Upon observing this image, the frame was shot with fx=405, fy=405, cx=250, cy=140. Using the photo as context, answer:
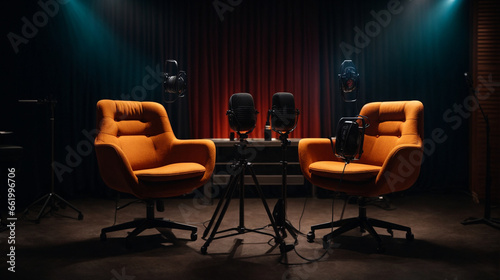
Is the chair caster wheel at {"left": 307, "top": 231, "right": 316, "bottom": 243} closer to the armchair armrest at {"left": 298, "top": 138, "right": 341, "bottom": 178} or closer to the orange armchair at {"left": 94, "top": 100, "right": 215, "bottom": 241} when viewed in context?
the armchair armrest at {"left": 298, "top": 138, "right": 341, "bottom": 178}

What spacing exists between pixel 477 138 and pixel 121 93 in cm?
396

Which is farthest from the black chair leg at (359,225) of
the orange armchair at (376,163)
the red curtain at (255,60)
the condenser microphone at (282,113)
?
the red curtain at (255,60)

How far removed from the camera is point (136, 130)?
11.1ft

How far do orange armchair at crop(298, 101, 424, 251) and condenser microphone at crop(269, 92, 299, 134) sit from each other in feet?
1.51

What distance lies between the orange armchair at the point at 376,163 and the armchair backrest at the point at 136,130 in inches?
47.4

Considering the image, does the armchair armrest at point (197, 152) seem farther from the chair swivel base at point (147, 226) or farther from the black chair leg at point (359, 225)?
the black chair leg at point (359, 225)

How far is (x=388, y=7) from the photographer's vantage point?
4906mm

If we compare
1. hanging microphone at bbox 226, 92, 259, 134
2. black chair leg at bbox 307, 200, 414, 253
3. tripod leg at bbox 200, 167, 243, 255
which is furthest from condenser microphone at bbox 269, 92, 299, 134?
black chair leg at bbox 307, 200, 414, 253

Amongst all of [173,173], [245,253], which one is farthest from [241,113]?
[245,253]

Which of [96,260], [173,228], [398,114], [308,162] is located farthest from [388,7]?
→ [96,260]

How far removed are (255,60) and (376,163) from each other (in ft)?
7.42

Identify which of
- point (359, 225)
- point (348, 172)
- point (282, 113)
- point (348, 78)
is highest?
point (348, 78)

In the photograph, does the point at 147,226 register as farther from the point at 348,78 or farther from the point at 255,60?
the point at 255,60

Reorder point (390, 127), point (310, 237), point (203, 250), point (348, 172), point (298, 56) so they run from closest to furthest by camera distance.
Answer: point (203, 250) < point (348, 172) < point (310, 237) < point (390, 127) < point (298, 56)
